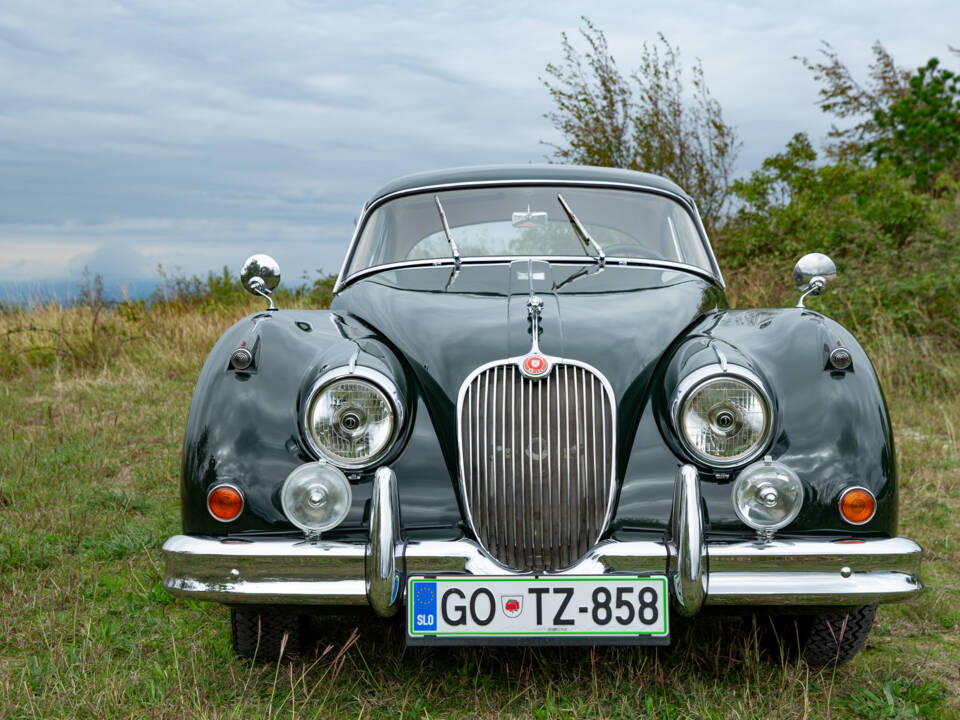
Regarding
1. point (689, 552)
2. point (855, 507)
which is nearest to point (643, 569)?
point (689, 552)

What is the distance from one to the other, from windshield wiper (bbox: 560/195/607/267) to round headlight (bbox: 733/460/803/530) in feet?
4.44

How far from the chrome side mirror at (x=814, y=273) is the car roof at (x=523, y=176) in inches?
31.3

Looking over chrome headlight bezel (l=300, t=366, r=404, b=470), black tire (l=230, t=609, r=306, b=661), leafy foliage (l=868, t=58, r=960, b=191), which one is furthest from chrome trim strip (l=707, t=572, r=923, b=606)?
leafy foliage (l=868, t=58, r=960, b=191)

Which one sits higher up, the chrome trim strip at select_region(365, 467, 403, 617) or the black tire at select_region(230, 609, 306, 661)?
the chrome trim strip at select_region(365, 467, 403, 617)

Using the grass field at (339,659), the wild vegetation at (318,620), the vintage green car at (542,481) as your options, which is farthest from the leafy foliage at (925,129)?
the vintage green car at (542,481)

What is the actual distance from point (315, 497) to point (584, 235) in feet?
6.06

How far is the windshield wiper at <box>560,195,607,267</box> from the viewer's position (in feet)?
11.6

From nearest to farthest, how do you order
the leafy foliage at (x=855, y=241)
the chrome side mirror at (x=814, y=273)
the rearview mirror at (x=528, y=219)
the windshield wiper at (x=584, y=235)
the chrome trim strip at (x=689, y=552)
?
the chrome trim strip at (x=689, y=552), the chrome side mirror at (x=814, y=273), the windshield wiper at (x=584, y=235), the rearview mirror at (x=528, y=219), the leafy foliage at (x=855, y=241)

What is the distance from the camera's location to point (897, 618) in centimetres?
332

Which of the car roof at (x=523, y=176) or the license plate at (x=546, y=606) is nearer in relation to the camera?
the license plate at (x=546, y=606)

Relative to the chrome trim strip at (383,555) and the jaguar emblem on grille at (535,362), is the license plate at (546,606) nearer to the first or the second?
the chrome trim strip at (383,555)

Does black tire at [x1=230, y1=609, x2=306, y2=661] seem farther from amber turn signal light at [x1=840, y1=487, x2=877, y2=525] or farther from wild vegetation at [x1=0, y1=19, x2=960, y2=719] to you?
amber turn signal light at [x1=840, y1=487, x2=877, y2=525]

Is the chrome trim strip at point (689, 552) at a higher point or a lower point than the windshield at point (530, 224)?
lower

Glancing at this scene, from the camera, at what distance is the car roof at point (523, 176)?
3934 millimetres
